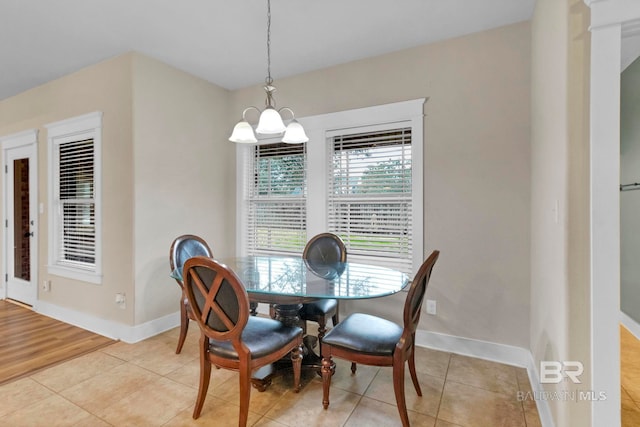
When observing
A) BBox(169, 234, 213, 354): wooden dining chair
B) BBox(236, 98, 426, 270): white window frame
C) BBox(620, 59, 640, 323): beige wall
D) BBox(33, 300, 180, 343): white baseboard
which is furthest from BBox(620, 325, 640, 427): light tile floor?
BBox(33, 300, 180, 343): white baseboard

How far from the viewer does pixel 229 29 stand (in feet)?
8.79

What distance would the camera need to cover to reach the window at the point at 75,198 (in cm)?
327

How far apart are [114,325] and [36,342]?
67 cm

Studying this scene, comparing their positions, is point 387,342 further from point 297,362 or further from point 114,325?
point 114,325

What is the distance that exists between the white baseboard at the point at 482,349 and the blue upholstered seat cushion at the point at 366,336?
0.98 metres

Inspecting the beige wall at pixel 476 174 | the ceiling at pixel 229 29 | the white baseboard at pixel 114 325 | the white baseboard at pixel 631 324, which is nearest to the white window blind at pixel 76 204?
the white baseboard at pixel 114 325

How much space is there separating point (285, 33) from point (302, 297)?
222 centimetres

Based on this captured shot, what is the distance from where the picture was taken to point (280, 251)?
12.2ft

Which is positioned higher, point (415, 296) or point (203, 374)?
point (415, 296)

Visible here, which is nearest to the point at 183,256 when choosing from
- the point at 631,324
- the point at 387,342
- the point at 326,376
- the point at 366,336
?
the point at 326,376

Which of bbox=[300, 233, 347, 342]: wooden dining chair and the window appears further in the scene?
the window

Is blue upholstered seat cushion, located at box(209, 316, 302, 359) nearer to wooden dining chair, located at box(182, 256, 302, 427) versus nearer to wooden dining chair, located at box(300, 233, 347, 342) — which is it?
wooden dining chair, located at box(182, 256, 302, 427)

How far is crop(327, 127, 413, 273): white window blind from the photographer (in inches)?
118

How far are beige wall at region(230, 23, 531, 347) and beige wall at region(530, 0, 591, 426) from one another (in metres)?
0.48
